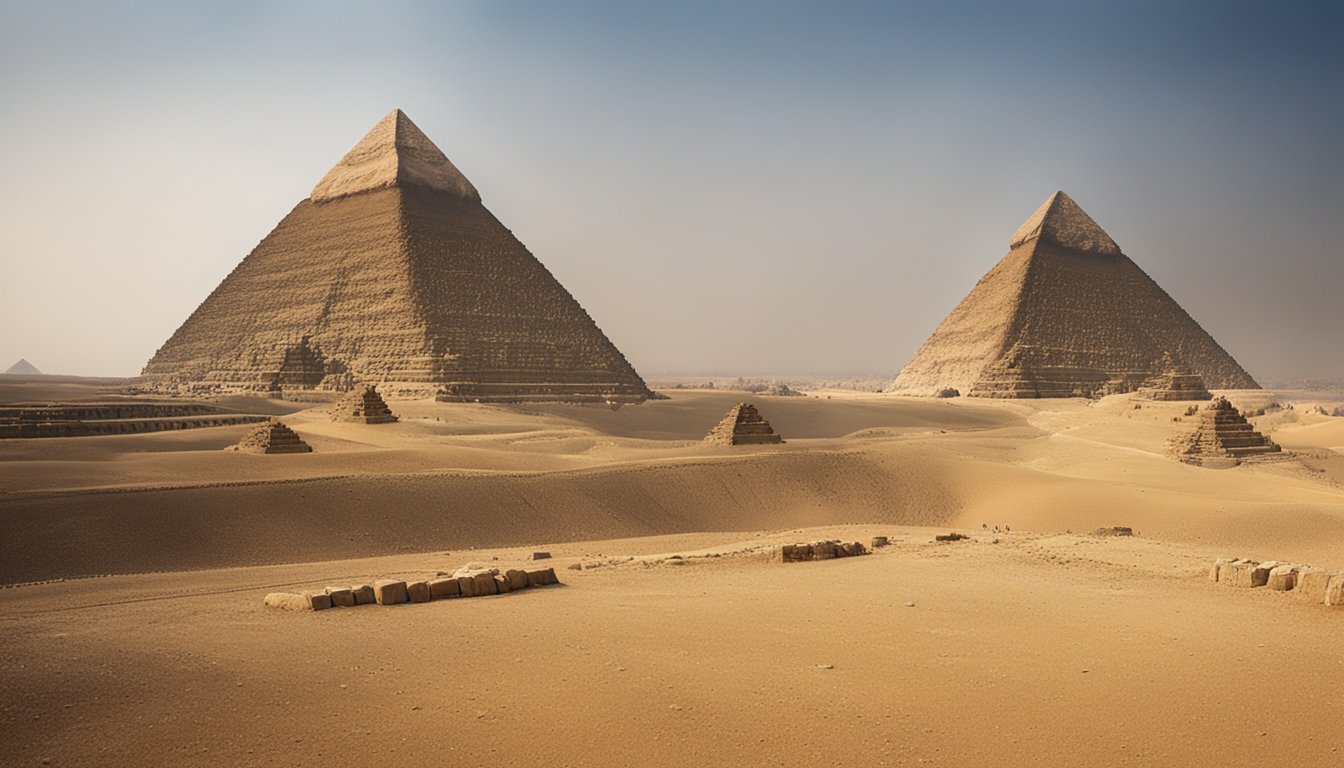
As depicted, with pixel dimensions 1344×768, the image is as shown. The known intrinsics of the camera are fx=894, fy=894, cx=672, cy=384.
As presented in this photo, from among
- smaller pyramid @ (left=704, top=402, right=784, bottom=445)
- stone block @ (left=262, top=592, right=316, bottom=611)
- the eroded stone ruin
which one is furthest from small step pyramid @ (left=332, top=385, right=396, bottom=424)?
stone block @ (left=262, top=592, right=316, bottom=611)

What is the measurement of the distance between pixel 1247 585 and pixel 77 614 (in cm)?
890

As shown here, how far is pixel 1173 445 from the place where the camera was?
931 inches

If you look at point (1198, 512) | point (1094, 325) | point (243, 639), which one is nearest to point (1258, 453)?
point (1198, 512)

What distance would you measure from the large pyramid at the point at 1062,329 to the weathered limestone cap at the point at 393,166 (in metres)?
35.6

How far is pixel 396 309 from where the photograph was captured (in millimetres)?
46656

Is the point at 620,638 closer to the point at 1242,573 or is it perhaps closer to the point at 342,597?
the point at 342,597

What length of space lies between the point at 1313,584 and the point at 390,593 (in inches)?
276

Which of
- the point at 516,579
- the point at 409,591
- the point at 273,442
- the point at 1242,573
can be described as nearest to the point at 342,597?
the point at 409,591

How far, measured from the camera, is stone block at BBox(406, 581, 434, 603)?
21.3 feet

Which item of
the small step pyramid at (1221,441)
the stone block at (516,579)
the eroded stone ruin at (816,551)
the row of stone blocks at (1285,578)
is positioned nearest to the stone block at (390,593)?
the stone block at (516,579)

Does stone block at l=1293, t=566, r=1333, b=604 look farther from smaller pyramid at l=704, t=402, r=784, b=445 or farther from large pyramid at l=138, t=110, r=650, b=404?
large pyramid at l=138, t=110, r=650, b=404

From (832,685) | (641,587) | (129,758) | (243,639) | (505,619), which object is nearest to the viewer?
(129,758)

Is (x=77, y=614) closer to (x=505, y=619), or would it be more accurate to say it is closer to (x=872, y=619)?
(x=505, y=619)

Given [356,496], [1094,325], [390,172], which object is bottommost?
[356,496]
